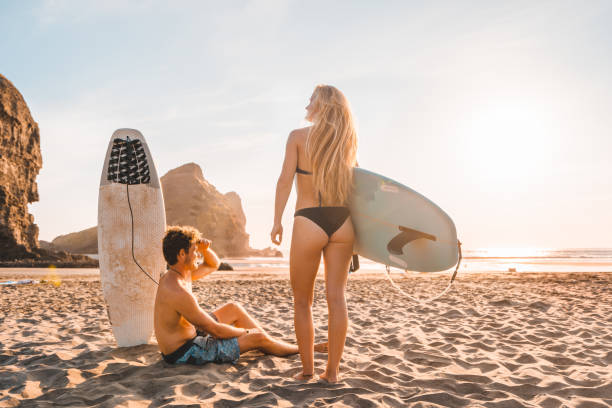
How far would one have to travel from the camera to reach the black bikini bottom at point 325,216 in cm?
237

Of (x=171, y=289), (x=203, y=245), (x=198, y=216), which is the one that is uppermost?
(x=198, y=216)

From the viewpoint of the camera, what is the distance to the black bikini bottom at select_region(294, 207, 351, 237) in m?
2.37

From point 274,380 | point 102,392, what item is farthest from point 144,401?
point 274,380

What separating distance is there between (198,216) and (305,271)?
60.0 metres

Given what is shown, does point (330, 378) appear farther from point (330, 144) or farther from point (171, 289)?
point (330, 144)

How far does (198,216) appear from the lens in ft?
197

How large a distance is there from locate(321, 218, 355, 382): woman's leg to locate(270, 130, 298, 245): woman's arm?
33 cm

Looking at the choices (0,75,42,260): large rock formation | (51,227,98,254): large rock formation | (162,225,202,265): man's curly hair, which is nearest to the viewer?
(162,225,202,265): man's curly hair

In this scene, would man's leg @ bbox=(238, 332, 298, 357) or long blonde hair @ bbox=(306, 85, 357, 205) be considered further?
man's leg @ bbox=(238, 332, 298, 357)

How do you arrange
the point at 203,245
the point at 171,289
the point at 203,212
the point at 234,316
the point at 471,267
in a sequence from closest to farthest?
1. the point at 171,289
2. the point at 203,245
3. the point at 234,316
4. the point at 471,267
5. the point at 203,212

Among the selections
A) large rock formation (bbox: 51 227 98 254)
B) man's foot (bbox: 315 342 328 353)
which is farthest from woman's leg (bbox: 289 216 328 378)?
large rock formation (bbox: 51 227 98 254)

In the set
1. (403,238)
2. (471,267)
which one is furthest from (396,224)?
(471,267)

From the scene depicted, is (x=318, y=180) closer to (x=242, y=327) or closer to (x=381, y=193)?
(x=381, y=193)

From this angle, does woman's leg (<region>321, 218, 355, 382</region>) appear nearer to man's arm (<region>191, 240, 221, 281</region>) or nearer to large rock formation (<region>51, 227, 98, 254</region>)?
man's arm (<region>191, 240, 221, 281</region>)
